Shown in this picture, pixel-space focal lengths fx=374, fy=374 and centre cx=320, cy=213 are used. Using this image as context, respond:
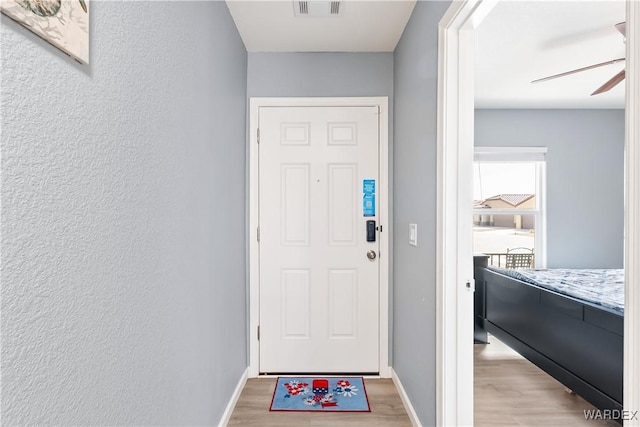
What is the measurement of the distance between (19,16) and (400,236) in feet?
7.30

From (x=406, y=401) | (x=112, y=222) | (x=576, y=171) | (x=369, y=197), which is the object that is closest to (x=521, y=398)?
(x=406, y=401)

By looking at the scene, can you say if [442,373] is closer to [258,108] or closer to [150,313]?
[150,313]

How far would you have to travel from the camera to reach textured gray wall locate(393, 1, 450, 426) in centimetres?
185

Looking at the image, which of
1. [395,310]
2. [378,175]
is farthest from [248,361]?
[378,175]

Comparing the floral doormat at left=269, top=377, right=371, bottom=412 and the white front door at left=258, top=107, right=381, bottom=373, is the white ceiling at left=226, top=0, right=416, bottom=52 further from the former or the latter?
Answer: the floral doormat at left=269, top=377, right=371, bottom=412

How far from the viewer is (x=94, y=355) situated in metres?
0.89

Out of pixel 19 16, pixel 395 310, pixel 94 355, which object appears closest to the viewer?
pixel 19 16

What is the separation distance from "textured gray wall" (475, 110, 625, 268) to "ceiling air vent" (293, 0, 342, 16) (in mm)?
3112

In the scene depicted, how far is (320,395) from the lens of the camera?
2473 mm

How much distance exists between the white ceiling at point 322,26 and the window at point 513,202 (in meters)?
2.68

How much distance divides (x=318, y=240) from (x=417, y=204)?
3.04 ft

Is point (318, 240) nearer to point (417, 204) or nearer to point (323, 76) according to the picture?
point (417, 204)

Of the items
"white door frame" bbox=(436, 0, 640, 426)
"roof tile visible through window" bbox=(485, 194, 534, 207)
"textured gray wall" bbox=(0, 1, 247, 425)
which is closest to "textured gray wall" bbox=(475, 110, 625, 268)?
"roof tile visible through window" bbox=(485, 194, 534, 207)

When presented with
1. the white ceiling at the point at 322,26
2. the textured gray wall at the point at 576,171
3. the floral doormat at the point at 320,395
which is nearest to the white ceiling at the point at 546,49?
the textured gray wall at the point at 576,171
